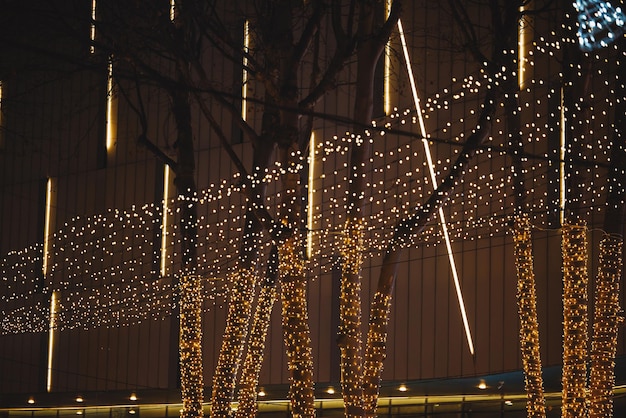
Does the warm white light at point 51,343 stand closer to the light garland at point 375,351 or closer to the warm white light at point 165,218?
the warm white light at point 165,218

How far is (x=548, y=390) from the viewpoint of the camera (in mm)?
18375

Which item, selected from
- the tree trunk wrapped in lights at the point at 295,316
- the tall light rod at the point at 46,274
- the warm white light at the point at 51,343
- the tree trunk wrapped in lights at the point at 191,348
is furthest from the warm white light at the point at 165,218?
the tree trunk wrapped in lights at the point at 295,316

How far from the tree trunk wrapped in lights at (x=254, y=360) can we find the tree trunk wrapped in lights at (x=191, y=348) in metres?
0.63

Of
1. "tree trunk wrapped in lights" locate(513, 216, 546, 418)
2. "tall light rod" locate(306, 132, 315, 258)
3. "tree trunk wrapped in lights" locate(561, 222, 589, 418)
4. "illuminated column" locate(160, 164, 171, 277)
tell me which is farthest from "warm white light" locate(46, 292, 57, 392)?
"tree trunk wrapped in lights" locate(561, 222, 589, 418)

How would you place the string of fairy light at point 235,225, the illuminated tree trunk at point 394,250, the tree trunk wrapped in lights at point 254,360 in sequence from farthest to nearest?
the string of fairy light at point 235,225
the tree trunk wrapped in lights at point 254,360
the illuminated tree trunk at point 394,250

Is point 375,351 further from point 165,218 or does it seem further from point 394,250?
point 165,218

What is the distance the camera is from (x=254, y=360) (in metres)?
13.9

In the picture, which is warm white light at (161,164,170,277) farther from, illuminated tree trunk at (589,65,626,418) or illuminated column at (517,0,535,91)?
illuminated tree trunk at (589,65,626,418)

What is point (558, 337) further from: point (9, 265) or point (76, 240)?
point (9, 265)

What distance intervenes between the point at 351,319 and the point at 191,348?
9.09 ft

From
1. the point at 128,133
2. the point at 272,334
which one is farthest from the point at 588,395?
the point at 128,133

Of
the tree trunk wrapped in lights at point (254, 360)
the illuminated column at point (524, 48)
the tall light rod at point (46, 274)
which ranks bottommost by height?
the tree trunk wrapped in lights at point (254, 360)

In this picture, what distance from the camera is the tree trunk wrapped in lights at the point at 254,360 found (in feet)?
45.2

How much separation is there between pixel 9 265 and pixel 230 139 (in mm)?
7873
